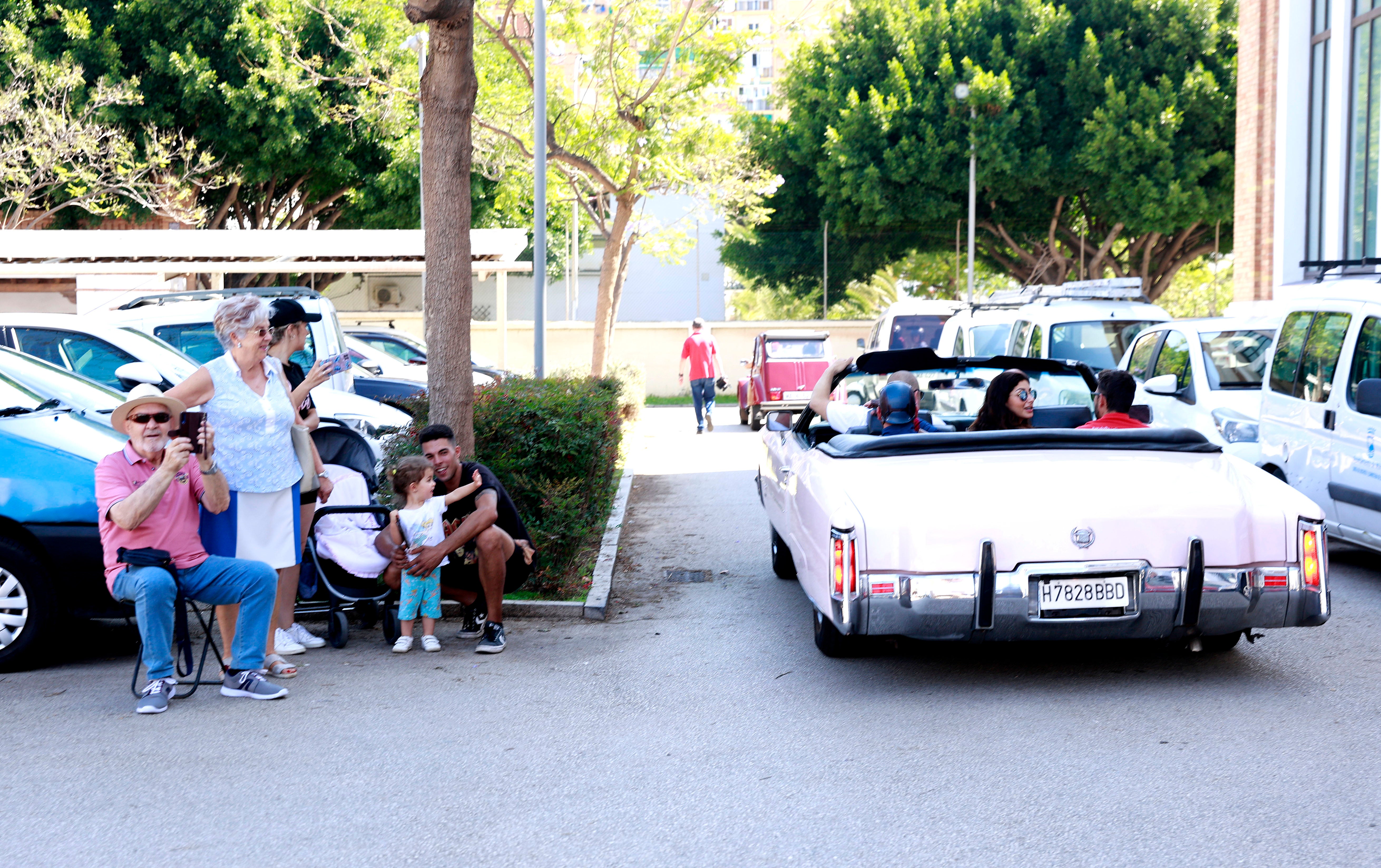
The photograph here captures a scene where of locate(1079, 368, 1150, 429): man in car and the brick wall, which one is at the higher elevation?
the brick wall

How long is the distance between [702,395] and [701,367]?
578 mm

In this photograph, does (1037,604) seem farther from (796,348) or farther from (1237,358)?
(796,348)

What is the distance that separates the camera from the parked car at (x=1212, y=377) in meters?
9.74

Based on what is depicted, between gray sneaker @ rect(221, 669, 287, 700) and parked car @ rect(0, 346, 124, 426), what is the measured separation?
2.02m

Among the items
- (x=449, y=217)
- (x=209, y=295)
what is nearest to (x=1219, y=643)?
(x=449, y=217)

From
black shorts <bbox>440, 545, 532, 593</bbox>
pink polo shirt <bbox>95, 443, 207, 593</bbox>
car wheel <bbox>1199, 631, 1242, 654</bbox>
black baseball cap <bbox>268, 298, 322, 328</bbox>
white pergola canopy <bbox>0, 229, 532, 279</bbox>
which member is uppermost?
white pergola canopy <bbox>0, 229, 532, 279</bbox>

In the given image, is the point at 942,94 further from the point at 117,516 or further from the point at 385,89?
the point at 117,516

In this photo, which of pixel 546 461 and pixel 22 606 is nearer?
pixel 22 606

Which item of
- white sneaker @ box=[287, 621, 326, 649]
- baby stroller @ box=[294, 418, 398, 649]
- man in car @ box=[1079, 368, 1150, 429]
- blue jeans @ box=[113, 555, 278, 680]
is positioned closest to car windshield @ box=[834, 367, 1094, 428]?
man in car @ box=[1079, 368, 1150, 429]

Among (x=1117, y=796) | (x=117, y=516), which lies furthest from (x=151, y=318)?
(x=1117, y=796)

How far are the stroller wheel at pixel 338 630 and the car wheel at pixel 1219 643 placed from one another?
426cm

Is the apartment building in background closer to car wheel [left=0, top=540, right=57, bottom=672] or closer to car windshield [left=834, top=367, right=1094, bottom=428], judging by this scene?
car windshield [left=834, top=367, right=1094, bottom=428]

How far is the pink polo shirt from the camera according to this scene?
220 inches

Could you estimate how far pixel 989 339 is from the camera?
15.5 meters
